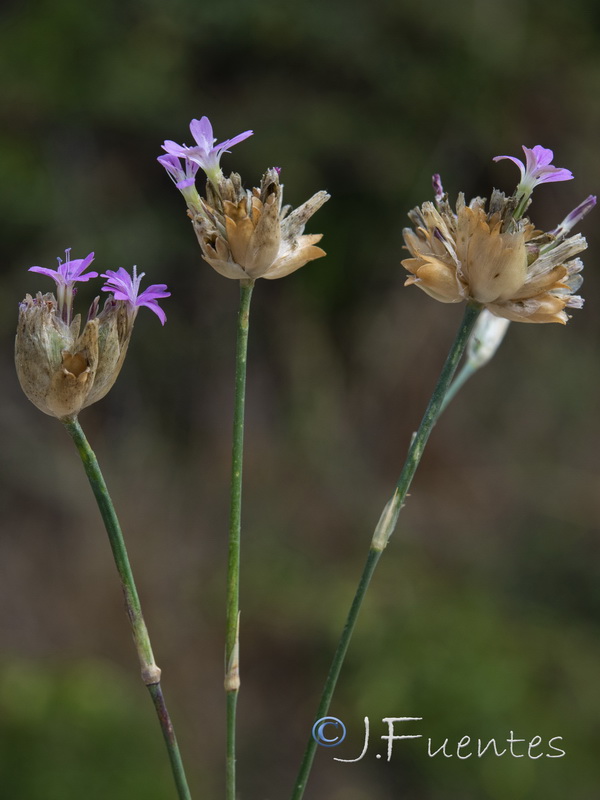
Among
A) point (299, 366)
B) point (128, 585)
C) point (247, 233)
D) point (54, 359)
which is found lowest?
point (128, 585)

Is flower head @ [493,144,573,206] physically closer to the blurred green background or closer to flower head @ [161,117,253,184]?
flower head @ [161,117,253,184]

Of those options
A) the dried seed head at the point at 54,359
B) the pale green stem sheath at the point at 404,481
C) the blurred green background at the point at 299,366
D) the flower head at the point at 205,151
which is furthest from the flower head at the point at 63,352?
the blurred green background at the point at 299,366

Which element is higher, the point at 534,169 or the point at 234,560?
the point at 534,169

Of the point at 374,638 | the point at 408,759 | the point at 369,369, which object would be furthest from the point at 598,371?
the point at 408,759

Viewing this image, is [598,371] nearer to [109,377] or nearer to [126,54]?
[126,54]

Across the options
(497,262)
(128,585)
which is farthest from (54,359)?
(497,262)

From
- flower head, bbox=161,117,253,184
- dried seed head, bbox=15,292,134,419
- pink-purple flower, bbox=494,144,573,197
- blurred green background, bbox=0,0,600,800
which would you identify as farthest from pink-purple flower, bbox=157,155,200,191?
blurred green background, bbox=0,0,600,800

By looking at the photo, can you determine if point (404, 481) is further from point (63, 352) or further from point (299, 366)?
point (299, 366)
